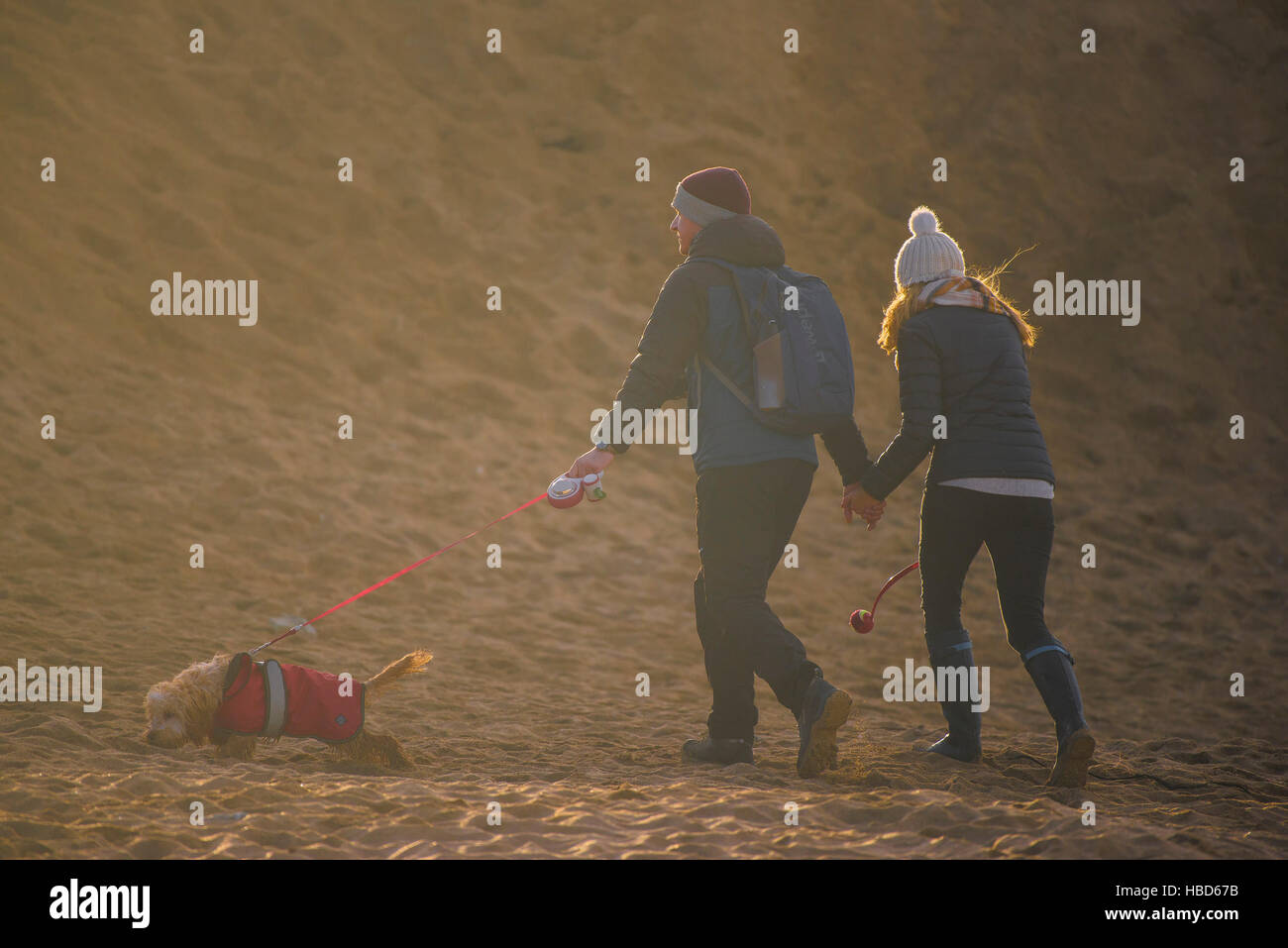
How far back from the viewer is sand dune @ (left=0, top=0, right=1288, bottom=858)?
301 cm

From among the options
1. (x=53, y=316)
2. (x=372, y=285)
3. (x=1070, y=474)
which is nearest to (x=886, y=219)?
(x=1070, y=474)

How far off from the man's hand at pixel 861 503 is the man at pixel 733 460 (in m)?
0.11

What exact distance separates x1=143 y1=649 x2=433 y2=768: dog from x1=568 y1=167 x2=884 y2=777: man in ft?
3.24

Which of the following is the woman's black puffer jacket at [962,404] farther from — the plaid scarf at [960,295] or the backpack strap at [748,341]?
the backpack strap at [748,341]

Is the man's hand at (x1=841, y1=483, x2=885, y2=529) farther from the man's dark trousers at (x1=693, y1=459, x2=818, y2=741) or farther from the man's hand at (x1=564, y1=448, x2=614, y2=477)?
the man's hand at (x1=564, y1=448, x2=614, y2=477)

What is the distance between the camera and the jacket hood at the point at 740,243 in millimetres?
3094

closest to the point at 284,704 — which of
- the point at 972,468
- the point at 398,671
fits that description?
the point at 398,671

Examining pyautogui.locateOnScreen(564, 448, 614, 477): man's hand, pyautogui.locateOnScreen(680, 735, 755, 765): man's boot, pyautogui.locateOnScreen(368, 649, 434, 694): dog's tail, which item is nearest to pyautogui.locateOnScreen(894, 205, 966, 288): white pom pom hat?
pyautogui.locateOnScreen(564, 448, 614, 477): man's hand

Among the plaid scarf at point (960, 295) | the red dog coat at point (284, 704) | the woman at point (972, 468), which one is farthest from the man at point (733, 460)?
the red dog coat at point (284, 704)

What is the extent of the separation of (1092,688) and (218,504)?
471cm

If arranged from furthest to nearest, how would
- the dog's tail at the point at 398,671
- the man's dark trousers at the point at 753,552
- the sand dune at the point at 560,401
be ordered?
the dog's tail at the point at 398,671 → the sand dune at the point at 560,401 → the man's dark trousers at the point at 753,552

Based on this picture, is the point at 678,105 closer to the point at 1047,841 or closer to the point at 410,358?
the point at 410,358

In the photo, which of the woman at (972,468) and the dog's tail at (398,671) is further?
the dog's tail at (398,671)
